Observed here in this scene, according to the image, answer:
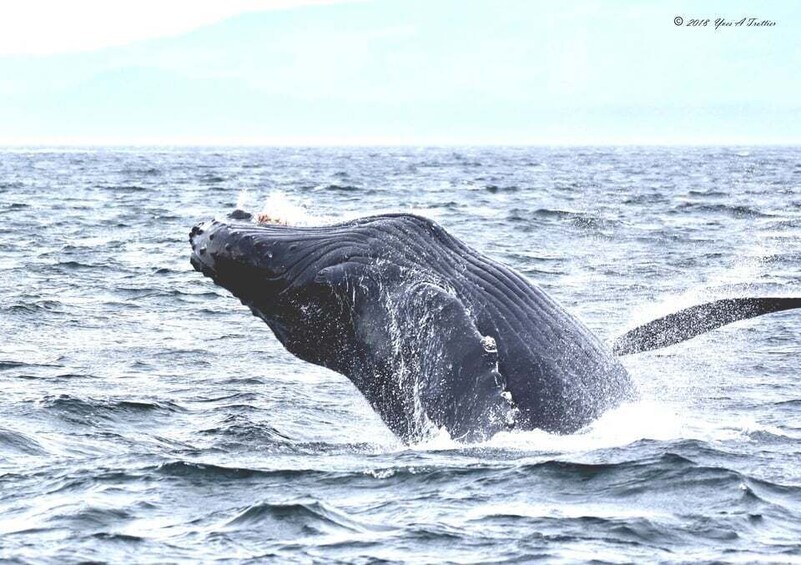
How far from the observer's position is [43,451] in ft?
36.8

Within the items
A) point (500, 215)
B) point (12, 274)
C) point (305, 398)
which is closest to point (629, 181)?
point (500, 215)

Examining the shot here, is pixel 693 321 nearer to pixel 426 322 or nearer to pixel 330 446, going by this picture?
pixel 426 322

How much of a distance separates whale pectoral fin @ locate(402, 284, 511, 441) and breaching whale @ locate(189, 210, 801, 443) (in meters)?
0.01

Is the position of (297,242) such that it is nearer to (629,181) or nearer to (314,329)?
(314,329)

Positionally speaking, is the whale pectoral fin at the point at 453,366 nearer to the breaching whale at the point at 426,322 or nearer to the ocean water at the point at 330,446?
the breaching whale at the point at 426,322

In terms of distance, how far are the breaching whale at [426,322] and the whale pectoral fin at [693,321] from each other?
1 cm

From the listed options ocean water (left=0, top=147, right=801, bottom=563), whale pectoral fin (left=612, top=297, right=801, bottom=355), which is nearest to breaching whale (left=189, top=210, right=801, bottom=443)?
whale pectoral fin (left=612, top=297, right=801, bottom=355)

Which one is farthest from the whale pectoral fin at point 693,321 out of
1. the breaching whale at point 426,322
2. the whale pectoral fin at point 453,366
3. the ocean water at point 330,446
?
the whale pectoral fin at point 453,366

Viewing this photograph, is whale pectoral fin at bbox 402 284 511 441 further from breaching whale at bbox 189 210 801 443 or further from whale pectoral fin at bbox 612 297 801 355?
whale pectoral fin at bbox 612 297 801 355

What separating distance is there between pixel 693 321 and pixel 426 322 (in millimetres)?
1974

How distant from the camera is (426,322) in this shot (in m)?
10.1

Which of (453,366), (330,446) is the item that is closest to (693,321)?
(453,366)

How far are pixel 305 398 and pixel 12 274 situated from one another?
1118 centimetres

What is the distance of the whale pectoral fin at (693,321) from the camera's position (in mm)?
10203
